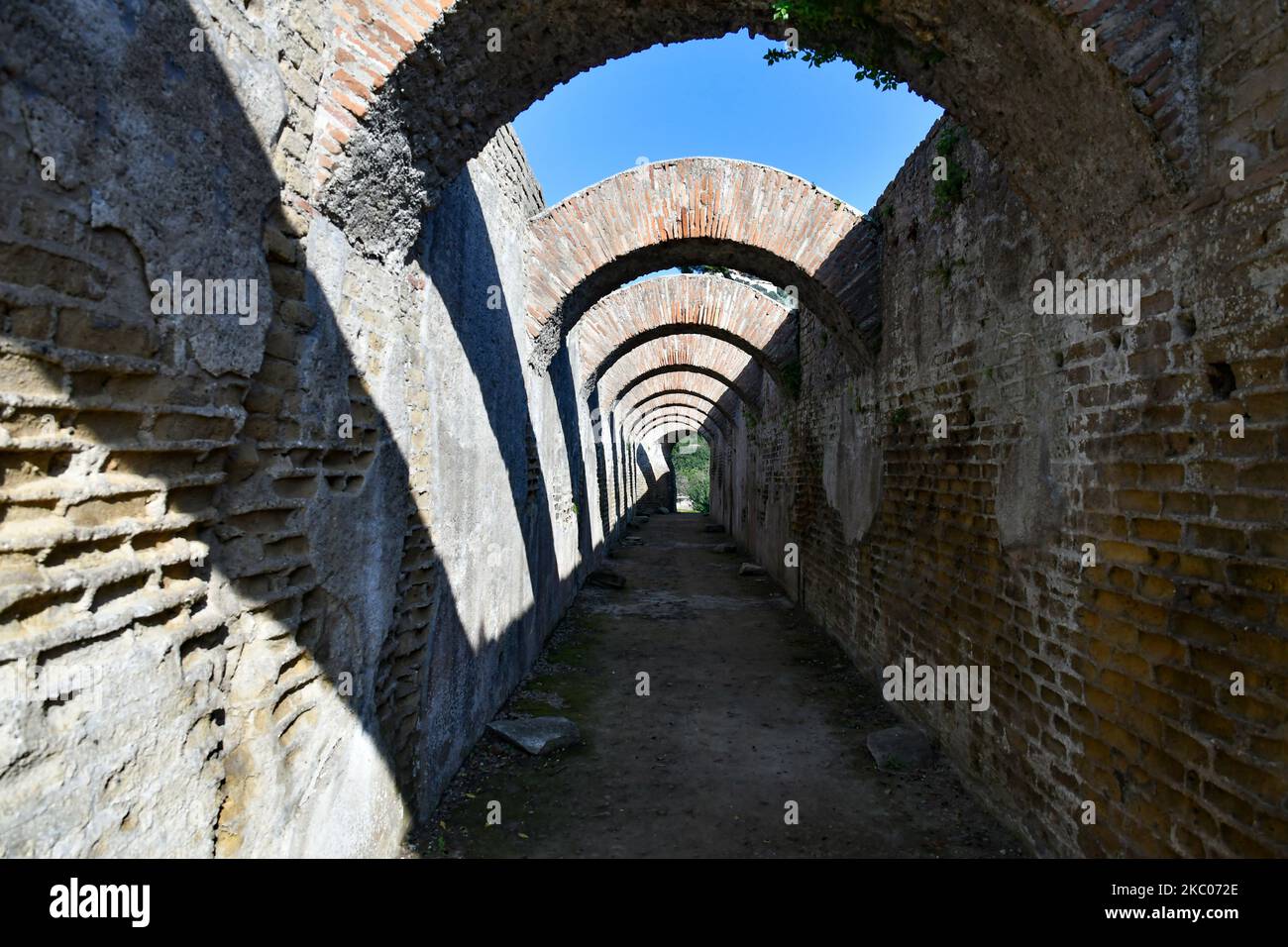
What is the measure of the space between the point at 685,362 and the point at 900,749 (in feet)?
35.0

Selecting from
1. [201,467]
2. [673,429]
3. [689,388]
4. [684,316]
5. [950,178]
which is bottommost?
[201,467]

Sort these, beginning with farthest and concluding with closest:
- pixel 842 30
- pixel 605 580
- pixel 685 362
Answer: pixel 685 362
pixel 605 580
pixel 842 30

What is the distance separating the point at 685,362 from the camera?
47.0ft

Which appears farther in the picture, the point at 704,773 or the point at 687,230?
the point at 687,230

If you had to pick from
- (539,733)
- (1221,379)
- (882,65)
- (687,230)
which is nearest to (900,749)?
(539,733)

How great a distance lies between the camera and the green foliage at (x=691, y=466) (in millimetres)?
41000

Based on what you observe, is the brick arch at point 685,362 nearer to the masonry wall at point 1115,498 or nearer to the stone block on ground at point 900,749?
the masonry wall at point 1115,498

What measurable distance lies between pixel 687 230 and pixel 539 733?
4954 mm

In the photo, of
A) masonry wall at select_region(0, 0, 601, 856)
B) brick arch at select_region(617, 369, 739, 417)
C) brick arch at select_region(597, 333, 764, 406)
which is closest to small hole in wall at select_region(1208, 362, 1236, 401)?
masonry wall at select_region(0, 0, 601, 856)

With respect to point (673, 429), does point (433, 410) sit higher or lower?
lower

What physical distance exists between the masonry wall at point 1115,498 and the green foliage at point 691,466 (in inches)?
Result: 1371

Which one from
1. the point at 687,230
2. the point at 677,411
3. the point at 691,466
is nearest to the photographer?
the point at 687,230

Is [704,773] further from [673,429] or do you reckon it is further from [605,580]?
[673,429]
